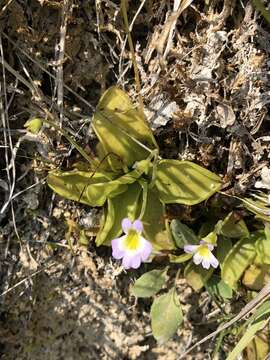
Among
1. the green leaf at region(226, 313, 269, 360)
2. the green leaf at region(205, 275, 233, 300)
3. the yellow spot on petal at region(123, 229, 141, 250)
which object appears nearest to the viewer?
the green leaf at region(226, 313, 269, 360)

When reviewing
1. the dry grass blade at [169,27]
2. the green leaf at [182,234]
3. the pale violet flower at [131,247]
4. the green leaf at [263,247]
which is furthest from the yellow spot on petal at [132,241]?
the dry grass blade at [169,27]

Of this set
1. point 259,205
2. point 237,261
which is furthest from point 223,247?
point 259,205

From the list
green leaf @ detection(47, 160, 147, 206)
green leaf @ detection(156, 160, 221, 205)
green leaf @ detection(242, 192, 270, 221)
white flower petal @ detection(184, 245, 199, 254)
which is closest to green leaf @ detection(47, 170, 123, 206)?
green leaf @ detection(47, 160, 147, 206)

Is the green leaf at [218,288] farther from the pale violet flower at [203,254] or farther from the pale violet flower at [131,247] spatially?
the pale violet flower at [131,247]

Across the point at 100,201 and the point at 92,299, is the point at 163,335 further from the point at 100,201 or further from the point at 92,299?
the point at 100,201

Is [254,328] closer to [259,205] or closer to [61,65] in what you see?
[259,205]

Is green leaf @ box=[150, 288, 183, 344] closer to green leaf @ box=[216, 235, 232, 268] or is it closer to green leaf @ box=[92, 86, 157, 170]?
green leaf @ box=[216, 235, 232, 268]
